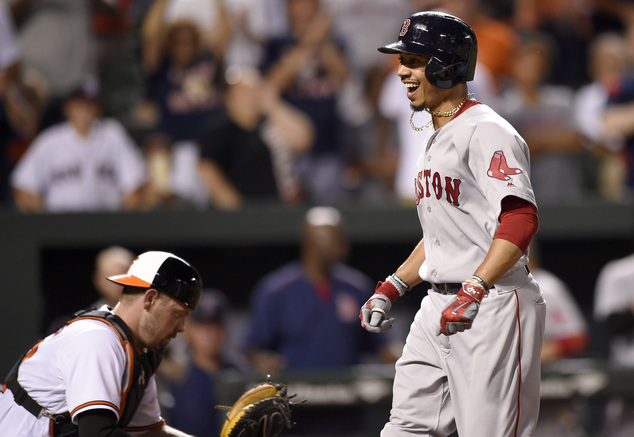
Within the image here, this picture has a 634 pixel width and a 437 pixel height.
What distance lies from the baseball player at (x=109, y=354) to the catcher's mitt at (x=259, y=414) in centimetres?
33

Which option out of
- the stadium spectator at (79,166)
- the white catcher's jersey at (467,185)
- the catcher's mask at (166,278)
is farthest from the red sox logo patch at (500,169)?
the stadium spectator at (79,166)

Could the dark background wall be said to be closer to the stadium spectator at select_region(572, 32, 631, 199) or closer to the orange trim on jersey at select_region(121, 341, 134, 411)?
the stadium spectator at select_region(572, 32, 631, 199)

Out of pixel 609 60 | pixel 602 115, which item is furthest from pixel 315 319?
pixel 609 60

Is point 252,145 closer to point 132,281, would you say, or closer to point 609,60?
point 609,60

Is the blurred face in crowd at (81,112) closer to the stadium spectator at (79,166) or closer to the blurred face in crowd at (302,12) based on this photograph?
the stadium spectator at (79,166)

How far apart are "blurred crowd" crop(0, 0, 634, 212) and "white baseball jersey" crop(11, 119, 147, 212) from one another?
10 millimetres

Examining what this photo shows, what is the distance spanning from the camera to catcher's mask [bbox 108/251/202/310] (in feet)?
10.7

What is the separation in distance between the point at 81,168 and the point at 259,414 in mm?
4283

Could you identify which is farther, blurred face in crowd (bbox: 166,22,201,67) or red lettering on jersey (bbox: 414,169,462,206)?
blurred face in crowd (bbox: 166,22,201,67)

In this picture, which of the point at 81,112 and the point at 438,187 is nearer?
the point at 438,187

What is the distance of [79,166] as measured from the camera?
282 inches

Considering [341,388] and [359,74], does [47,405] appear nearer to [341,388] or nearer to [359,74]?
[341,388]

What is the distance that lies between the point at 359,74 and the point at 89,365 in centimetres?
549

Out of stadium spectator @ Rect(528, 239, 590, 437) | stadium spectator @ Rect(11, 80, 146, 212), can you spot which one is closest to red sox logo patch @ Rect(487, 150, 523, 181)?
stadium spectator @ Rect(528, 239, 590, 437)
